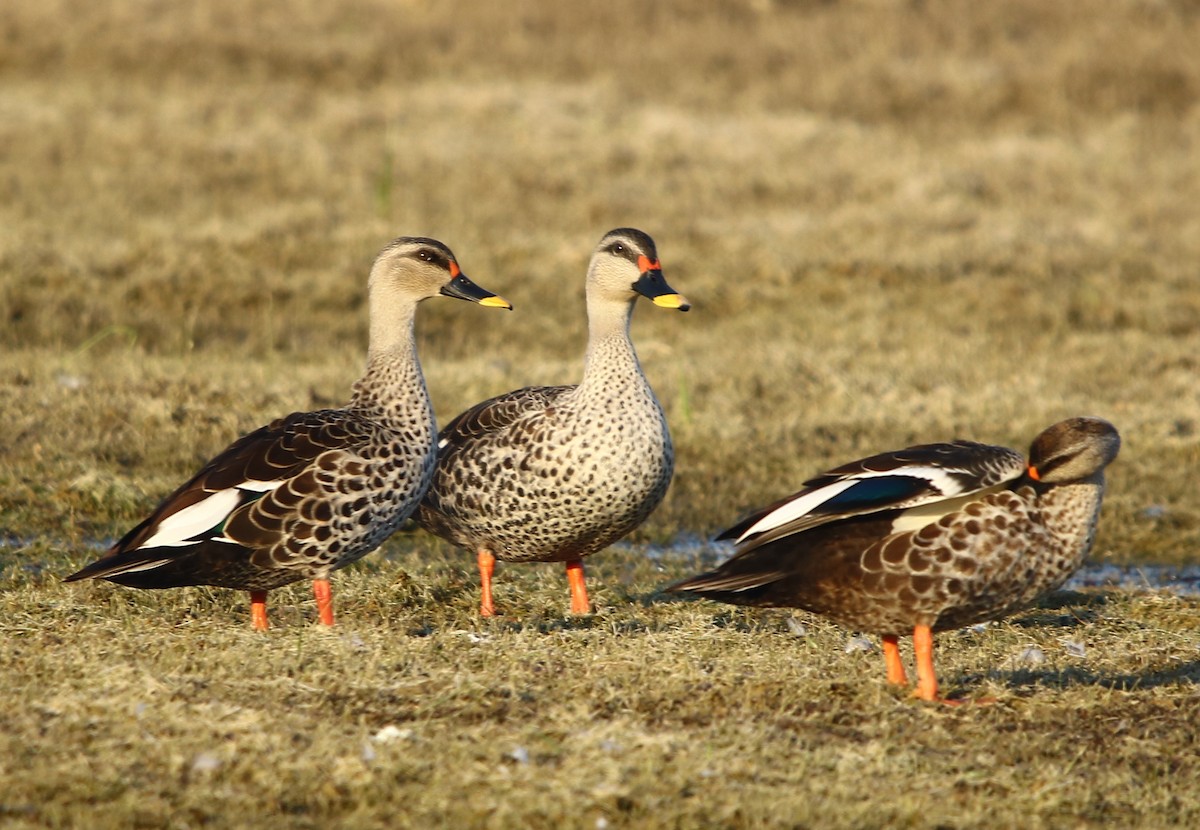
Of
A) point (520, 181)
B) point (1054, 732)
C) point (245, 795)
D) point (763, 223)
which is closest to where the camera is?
point (245, 795)

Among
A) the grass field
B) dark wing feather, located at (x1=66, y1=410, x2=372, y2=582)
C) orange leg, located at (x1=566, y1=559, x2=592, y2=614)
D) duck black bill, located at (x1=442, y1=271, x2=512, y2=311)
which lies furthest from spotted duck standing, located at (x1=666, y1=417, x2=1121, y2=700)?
duck black bill, located at (x1=442, y1=271, x2=512, y2=311)

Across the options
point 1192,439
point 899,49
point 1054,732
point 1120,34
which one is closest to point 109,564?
point 1054,732

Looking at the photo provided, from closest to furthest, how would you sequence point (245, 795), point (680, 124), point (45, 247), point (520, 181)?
point (245, 795)
point (45, 247)
point (520, 181)
point (680, 124)

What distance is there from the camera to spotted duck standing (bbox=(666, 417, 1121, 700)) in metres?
5.48

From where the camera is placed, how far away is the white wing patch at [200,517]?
5.98 metres

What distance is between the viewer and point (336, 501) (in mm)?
6125

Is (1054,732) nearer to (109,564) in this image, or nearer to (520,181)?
(109,564)

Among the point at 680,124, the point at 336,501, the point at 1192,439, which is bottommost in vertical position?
the point at 1192,439

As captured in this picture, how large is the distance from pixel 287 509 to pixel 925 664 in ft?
7.75

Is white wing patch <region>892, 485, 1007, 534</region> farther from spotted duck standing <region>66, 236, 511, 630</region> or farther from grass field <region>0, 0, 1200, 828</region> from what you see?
spotted duck standing <region>66, 236, 511, 630</region>

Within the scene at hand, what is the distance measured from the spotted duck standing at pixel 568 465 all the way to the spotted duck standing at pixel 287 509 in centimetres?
47

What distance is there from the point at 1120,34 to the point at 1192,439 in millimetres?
13091

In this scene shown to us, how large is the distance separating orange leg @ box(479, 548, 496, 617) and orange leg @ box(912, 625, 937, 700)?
1977mm

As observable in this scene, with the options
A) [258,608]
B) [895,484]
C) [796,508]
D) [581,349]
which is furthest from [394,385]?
[581,349]
